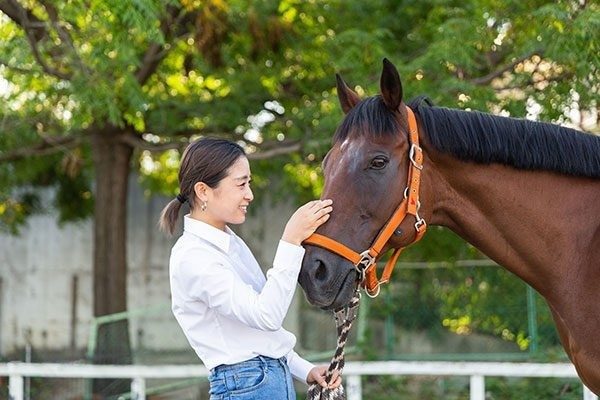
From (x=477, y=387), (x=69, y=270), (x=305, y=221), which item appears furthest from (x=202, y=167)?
(x=69, y=270)

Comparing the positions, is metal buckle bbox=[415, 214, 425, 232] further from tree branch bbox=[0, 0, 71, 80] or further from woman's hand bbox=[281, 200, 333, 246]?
tree branch bbox=[0, 0, 71, 80]

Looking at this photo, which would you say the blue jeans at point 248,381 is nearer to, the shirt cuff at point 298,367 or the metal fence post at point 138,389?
the shirt cuff at point 298,367

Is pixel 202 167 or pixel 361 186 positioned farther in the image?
pixel 361 186

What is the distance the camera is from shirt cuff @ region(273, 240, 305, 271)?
3.00 m

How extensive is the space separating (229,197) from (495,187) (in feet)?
3.33

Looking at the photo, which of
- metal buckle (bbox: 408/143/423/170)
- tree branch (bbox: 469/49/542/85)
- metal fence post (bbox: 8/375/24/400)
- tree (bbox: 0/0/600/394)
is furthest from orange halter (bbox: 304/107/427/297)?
tree branch (bbox: 469/49/542/85)

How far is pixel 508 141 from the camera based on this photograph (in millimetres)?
3555

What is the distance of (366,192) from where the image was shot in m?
3.36

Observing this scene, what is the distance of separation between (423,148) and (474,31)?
3.40m

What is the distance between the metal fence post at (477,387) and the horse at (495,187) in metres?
1.66

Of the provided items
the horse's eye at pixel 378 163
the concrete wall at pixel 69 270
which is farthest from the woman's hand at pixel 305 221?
the concrete wall at pixel 69 270

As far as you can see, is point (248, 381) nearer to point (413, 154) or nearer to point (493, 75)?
point (413, 154)

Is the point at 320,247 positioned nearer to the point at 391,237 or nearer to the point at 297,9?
the point at 391,237

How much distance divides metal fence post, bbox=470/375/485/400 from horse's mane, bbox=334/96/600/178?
2.00m
